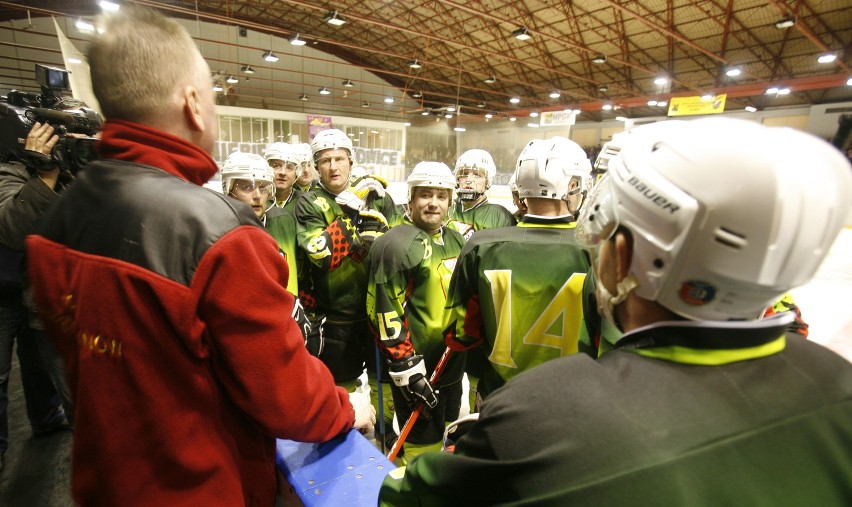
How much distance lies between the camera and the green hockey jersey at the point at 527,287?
1.61m

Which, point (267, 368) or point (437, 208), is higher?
point (437, 208)

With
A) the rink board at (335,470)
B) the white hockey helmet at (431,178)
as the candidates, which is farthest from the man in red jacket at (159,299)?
the white hockey helmet at (431,178)

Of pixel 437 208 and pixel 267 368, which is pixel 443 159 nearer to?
pixel 437 208

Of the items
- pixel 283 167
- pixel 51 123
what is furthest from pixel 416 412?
pixel 283 167

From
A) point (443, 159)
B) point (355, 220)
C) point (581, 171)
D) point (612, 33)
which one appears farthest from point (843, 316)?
point (443, 159)

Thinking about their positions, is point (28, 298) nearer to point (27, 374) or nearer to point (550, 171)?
point (27, 374)

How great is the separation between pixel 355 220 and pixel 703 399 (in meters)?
2.67

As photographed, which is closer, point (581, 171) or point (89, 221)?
point (89, 221)

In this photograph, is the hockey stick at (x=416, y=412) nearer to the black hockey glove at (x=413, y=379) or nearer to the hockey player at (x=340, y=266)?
the black hockey glove at (x=413, y=379)

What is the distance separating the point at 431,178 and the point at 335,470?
187cm

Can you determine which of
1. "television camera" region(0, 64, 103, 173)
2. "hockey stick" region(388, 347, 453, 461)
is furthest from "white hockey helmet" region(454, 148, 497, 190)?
"television camera" region(0, 64, 103, 173)

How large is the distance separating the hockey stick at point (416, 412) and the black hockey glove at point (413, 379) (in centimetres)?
7

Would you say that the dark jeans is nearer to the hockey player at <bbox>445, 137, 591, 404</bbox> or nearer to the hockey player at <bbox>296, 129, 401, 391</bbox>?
the hockey player at <bbox>296, 129, 401, 391</bbox>

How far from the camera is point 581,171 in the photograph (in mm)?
1723
